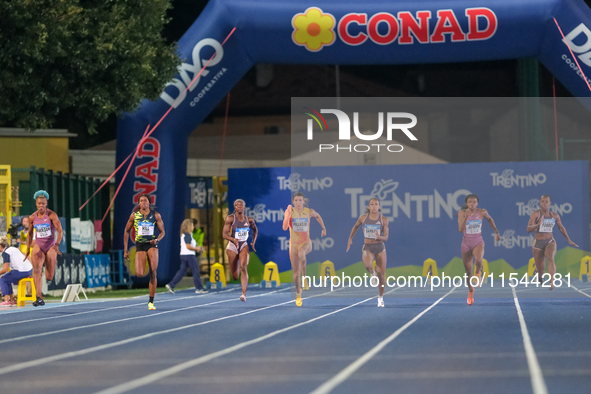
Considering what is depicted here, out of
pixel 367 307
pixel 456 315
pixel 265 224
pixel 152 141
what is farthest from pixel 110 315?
pixel 265 224

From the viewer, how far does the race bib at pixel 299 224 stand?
53.0ft

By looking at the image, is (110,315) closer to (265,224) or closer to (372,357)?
(372,357)

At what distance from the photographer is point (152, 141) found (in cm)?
2231

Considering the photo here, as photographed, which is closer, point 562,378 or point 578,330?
point 562,378

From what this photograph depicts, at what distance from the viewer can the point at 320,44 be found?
2200cm

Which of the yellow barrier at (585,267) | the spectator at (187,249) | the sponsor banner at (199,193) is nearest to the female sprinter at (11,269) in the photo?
the spectator at (187,249)

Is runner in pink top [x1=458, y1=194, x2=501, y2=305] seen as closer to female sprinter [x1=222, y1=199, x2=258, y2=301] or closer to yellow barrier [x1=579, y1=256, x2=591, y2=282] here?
female sprinter [x1=222, y1=199, x2=258, y2=301]

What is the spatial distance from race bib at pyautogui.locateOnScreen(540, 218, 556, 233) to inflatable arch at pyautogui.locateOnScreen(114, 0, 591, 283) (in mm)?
3878

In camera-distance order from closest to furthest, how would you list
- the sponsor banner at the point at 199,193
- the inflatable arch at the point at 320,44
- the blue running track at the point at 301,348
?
the blue running track at the point at 301,348, the inflatable arch at the point at 320,44, the sponsor banner at the point at 199,193

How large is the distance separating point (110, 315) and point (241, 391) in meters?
8.38

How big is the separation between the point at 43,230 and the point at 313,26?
8086mm

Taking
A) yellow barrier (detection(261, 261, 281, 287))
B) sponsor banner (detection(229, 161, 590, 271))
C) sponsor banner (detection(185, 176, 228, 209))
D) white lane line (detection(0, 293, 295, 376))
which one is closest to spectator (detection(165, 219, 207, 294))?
yellow barrier (detection(261, 261, 281, 287))

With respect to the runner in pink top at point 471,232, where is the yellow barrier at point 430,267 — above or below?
below

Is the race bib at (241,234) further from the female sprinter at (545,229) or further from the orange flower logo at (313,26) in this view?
the orange flower logo at (313,26)
